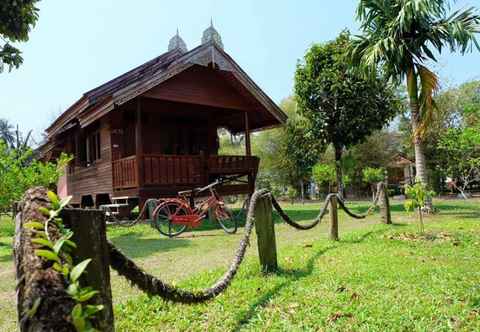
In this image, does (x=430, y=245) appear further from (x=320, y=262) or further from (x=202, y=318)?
(x=202, y=318)

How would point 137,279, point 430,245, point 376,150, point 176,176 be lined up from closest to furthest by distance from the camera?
1. point 137,279
2. point 430,245
3. point 176,176
4. point 376,150

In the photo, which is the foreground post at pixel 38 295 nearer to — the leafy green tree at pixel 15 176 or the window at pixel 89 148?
the leafy green tree at pixel 15 176

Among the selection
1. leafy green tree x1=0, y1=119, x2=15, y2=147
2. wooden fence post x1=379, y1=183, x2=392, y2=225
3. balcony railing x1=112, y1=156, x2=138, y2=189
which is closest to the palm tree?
wooden fence post x1=379, y1=183, x2=392, y2=225

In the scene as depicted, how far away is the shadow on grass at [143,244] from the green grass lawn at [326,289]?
0.15 metres

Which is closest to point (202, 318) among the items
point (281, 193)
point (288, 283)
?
point (288, 283)

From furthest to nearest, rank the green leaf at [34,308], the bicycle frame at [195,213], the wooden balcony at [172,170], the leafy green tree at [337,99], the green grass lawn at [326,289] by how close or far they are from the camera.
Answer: the leafy green tree at [337,99], the wooden balcony at [172,170], the bicycle frame at [195,213], the green grass lawn at [326,289], the green leaf at [34,308]

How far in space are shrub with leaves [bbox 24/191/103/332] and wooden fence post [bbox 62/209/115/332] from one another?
7 cm

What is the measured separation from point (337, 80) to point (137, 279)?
16.4 meters

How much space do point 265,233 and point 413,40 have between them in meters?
8.96

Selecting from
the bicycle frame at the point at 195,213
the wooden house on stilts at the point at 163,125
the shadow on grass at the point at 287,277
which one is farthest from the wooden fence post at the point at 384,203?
the wooden house on stilts at the point at 163,125

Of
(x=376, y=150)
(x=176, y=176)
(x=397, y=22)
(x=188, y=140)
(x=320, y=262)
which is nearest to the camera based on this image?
(x=320, y=262)

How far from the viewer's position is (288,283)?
4160 mm

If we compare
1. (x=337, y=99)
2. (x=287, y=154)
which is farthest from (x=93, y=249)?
(x=287, y=154)

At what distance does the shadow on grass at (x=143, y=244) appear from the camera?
702 cm
